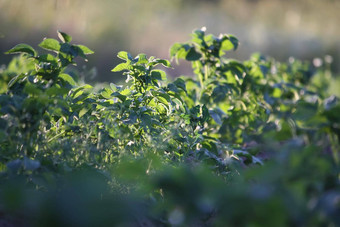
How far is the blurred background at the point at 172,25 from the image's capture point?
864 centimetres

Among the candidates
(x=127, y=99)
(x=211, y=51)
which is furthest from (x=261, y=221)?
(x=211, y=51)

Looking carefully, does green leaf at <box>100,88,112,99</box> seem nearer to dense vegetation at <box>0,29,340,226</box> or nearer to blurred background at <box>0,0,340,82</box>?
dense vegetation at <box>0,29,340,226</box>

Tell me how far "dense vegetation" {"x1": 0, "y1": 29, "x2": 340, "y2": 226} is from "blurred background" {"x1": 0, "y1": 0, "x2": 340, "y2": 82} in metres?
5.03

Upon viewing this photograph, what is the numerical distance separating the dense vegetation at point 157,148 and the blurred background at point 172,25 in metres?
5.03

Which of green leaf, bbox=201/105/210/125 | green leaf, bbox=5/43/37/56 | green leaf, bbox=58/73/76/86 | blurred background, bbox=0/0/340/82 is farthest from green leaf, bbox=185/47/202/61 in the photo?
blurred background, bbox=0/0/340/82

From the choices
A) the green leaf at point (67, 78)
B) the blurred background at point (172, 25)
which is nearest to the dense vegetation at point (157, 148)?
the green leaf at point (67, 78)

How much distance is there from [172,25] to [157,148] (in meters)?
12.1

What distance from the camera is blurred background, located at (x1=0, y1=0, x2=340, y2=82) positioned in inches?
340

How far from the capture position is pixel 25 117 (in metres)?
1.53

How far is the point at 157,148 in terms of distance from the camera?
5.65 feet

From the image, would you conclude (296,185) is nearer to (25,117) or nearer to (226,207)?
(226,207)

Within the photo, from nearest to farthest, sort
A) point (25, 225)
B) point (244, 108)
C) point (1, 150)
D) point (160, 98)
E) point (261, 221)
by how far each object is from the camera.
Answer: point (261, 221)
point (25, 225)
point (1, 150)
point (160, 98)
point (244, 108)

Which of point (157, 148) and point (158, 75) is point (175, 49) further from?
point (157, 148)

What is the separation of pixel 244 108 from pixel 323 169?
1.82 m
